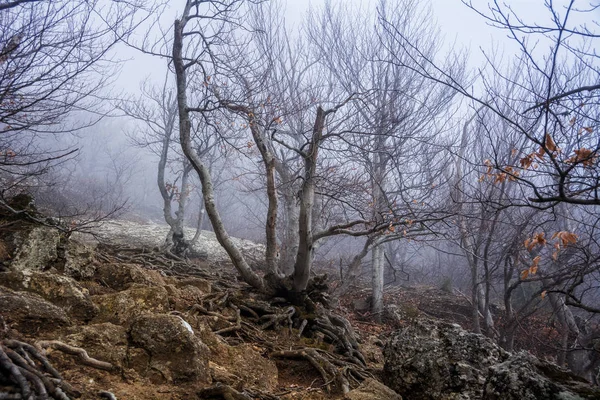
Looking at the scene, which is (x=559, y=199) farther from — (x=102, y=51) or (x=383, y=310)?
(x=383, y=310)

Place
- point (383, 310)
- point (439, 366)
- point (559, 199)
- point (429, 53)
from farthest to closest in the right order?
1. point (429, 53)
2. point (383, 310)
3. point (439, 366)
4. point (559, 199)

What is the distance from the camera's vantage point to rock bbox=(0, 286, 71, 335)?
255 cm

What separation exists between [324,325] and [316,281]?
0.82 m

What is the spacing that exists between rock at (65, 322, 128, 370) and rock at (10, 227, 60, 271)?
1781 millimetres

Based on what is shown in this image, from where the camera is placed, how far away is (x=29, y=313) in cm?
263

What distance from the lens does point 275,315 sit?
5289mm

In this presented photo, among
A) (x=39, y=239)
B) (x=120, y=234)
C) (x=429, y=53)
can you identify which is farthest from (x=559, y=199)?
(x=120, y=234)

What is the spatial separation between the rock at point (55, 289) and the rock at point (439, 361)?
9.74 ft

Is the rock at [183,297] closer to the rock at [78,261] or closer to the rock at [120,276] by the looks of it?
the rock at [120,276]

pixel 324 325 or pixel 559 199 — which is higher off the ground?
pixel 559 199

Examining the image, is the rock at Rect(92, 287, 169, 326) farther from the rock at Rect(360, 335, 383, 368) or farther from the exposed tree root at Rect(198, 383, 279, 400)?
the rock at Rect(360, 335, 383, 368)

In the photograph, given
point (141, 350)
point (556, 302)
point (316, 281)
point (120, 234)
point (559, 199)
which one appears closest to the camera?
point (559, 199)

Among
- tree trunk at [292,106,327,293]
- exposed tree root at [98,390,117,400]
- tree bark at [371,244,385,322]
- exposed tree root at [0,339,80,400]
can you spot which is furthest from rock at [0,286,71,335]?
tree bark at [371,244,385,322]

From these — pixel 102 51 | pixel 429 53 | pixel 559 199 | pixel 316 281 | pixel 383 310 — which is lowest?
pixel 383 310
